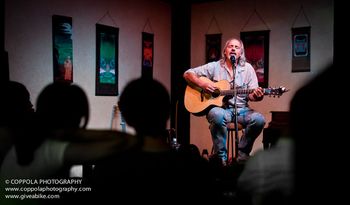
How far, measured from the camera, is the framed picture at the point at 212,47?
3.61 metres

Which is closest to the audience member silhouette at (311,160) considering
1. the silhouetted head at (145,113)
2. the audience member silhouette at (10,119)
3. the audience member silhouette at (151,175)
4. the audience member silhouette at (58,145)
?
the audience member silhouette at (151,175)

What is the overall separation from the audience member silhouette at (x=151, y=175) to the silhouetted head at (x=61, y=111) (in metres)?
0.38

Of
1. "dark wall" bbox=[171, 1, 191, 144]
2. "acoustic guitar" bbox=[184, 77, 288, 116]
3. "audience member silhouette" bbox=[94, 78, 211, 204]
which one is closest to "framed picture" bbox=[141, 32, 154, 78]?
"dark wall" bbox=[171, 1, 191, 144]

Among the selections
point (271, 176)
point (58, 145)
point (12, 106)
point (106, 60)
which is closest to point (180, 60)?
point (106, 60)

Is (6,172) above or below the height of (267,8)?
below

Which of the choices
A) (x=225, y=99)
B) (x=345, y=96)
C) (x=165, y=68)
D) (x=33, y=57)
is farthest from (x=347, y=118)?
(x=165, y=68)

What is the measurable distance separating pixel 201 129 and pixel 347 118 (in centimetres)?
229

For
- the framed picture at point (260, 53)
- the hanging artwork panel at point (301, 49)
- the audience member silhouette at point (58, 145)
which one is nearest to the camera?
the audience member silhouette at point (58, 145)

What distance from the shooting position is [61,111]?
6.20ft

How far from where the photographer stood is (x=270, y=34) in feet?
11.1

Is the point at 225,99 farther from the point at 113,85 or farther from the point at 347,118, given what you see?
the point at 347,118

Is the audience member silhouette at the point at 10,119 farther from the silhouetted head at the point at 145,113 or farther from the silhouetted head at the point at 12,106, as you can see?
the silhouetted head at the point at 145,113

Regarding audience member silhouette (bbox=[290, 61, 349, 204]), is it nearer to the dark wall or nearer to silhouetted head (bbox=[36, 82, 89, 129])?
silhouetted head (bbox=[36, 82, 89, 129])

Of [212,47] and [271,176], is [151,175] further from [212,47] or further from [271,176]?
[212,47]
